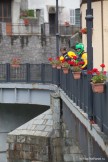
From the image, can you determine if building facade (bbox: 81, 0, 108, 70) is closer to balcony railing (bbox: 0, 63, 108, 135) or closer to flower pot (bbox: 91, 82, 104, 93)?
balcony railing (bbox: 0, 63, 108, 135)

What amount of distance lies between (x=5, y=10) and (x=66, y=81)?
27.1 m

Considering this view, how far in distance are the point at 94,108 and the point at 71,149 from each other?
9.37 meters

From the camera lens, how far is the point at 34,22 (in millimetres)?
40594

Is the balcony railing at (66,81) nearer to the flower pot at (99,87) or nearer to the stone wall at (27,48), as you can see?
the flower pot at (99,87)

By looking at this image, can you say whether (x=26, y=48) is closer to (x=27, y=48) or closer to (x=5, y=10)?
(x=27, y=48)

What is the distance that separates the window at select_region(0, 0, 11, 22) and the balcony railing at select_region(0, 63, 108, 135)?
16078mm

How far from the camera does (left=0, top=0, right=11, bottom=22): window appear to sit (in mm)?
42622

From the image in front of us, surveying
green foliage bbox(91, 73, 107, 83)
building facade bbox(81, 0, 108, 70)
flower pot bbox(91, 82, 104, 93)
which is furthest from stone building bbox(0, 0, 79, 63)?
flower pot bbox(91, 82, 104, 93)

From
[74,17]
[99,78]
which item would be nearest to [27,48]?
[74,17]

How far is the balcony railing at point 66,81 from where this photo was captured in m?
9.13

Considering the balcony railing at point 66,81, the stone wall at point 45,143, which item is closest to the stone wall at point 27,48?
the balcony railing at point 66,81

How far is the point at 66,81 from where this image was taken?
17.0 metres

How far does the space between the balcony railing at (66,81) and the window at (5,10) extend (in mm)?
16078

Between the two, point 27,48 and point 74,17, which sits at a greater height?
point 74,17
